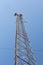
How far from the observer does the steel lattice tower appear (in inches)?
39.6

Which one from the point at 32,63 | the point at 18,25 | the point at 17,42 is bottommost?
the point at 32,63

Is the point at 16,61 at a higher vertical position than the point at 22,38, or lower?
lower

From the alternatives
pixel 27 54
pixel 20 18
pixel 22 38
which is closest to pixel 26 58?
pixel 27 54

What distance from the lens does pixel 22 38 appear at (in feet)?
3.37

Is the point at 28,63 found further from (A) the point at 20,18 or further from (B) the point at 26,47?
(A) the point at 20,18

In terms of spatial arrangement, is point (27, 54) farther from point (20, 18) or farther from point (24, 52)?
point (20, 18)

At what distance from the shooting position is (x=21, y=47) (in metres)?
1.03

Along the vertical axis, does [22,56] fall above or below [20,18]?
below

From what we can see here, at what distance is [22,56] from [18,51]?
0.17ft

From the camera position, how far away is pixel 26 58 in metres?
1.04

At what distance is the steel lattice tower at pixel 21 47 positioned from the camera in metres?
1.00

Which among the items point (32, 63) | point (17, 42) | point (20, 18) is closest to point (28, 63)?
point (32, 63)

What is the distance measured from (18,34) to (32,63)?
21 cm

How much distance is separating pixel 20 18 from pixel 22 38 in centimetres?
13
